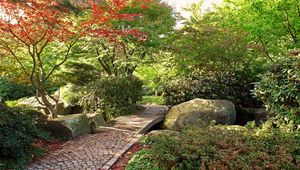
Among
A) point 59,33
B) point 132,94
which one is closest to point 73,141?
point 59,33

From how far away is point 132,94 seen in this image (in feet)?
29.0

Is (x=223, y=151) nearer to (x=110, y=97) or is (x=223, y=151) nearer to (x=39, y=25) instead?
(x=39, y=25)

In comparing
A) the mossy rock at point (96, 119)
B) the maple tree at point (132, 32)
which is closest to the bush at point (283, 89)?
the maple tree at point (132, 32)

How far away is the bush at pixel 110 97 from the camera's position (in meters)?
8.36

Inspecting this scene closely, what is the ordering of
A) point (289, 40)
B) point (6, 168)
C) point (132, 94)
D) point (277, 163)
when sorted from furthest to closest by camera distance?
point (289, 40)
point (132, 94)
point (6, 168)
point (277, 163)

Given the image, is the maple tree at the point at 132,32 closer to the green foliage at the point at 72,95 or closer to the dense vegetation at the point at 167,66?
the dense vegetation at the point at 167,66

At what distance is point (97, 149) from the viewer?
539cm

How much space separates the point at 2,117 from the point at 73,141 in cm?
173

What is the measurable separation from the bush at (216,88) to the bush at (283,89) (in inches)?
127

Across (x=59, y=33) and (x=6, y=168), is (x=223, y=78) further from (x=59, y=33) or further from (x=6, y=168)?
(x=6, y=168)

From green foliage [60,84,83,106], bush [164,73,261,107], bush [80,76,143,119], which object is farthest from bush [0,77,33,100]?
bush [164,73,261,107]

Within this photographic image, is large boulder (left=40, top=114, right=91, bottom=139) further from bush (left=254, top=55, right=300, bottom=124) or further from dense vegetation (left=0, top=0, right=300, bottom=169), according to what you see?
bush (left=254, top=55, right=300, bottom=124)

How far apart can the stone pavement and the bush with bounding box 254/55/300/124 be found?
3.00 meters

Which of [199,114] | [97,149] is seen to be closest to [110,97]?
[199,114]
